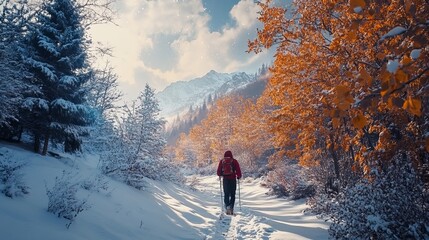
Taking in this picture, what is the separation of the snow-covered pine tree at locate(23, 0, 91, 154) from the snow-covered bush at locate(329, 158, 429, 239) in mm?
9000

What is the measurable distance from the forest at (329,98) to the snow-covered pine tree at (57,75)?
0.04 meters

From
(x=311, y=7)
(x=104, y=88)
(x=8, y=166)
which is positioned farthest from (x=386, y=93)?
(x=104, y=88)

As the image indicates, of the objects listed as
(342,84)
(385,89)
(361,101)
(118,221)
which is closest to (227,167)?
(118,221)

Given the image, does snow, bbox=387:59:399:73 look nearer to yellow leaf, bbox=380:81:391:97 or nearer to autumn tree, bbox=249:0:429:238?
yellow leaf, bbox=380:81:391:97

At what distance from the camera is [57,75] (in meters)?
9.67

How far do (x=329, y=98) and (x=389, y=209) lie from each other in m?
2.25

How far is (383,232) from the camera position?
352cm

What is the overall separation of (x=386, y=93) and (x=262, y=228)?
5683 mm

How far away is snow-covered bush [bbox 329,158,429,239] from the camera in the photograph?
3.45 metres

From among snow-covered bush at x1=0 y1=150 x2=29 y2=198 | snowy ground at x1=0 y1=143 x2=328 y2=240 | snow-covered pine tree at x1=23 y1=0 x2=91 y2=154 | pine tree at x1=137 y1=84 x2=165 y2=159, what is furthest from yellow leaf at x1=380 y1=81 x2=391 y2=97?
pine tree at x1=137 y1=84 x2=165 y2=159

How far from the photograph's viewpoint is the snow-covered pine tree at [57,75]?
9062 millimetres

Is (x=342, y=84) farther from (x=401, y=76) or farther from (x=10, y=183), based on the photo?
(x=10, y=183)

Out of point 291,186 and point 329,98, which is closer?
point 329,98

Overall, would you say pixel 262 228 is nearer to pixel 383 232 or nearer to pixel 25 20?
pixel 383 232
